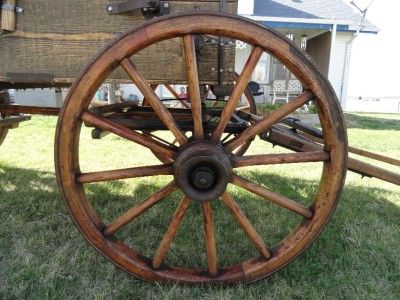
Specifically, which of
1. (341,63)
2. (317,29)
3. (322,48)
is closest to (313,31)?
(322,48)

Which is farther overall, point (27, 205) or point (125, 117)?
point (27, 205)

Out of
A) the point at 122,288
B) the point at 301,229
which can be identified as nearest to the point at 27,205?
the point at 122,288

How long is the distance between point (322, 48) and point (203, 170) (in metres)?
12.9

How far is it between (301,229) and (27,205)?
78.4 inches

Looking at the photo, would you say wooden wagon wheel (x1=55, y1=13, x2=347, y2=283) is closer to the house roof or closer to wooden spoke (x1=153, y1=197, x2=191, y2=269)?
wooden spoke (x1=153, y1=197, x2=191, y2=269)

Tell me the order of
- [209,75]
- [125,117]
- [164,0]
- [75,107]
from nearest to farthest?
[75,107] < [164,0] < [209,75] < [125,117]

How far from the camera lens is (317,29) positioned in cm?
1245

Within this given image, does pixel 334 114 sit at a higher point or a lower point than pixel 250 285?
higher

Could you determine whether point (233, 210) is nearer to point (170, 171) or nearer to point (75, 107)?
point (170, 171)

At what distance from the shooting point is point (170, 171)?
1.62 meters

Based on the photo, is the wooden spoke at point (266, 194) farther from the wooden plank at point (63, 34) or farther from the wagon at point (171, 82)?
the wooden plank at point (63, 34)

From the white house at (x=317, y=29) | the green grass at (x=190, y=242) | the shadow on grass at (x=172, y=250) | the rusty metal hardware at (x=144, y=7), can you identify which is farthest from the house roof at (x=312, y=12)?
the rusty metal hardware at (x=144, y=7)

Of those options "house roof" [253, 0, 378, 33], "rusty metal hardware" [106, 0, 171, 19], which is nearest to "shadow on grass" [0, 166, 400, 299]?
"rusty metal hardware" [106, 0, 171, 19]

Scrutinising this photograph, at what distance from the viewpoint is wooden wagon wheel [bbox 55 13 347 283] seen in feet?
4.66
